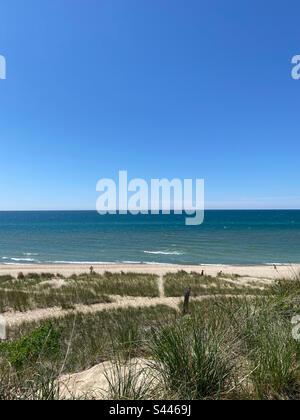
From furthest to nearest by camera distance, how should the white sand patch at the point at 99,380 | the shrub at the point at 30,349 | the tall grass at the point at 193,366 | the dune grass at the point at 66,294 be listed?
the dune grass at the point at 66,294
the shrub at the point at 30,349
the white sand patch at the point at 99,380
the tall grass at the point at 193,366

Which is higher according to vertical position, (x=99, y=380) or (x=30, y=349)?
(x=99, y=380)

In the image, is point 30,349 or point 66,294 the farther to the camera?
point 66,294

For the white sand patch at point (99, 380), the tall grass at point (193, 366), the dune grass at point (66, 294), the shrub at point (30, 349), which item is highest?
the tall grass at point (193, 366)

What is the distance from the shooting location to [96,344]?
4.63m

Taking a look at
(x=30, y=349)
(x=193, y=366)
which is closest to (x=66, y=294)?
(x=30, y=349)

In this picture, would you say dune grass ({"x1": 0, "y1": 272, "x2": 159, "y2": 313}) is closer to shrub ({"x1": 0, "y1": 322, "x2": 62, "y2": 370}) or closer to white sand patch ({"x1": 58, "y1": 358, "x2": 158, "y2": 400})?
shrub ({"x1": 0, "y1": 322, "x2": 62, "y2": 370})

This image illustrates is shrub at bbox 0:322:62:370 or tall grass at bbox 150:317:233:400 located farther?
shrub at bbox 0:322:62:370

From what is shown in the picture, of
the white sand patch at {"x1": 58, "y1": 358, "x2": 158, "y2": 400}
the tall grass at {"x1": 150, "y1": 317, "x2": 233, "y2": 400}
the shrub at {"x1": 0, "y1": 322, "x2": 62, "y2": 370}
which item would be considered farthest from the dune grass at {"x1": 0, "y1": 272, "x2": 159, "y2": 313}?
the tall grass at {"x1": 150, "y1": 317, "x2": 233, "y2": 400}

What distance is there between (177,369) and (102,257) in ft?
134

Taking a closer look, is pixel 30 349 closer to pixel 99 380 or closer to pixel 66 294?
pixel 99 380

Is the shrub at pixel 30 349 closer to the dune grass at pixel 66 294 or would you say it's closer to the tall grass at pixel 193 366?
the tall grass at pixel 193 366

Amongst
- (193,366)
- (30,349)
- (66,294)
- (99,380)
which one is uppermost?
(193,366)

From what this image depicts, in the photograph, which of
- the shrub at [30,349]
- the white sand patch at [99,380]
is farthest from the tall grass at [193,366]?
the shrub at [30,349]

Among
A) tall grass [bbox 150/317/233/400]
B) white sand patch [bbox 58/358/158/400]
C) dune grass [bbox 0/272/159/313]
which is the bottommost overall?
dune grass [bbox 0/272/159/313]
